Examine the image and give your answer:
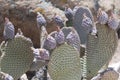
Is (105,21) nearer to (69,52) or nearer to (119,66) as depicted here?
(69,52)

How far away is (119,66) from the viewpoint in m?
4.24

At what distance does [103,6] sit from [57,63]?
3064mm

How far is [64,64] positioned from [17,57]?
→ 37 centimetres

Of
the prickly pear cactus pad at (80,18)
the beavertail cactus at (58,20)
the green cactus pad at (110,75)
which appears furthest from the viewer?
the prickly pear cactus pad at (80,18)

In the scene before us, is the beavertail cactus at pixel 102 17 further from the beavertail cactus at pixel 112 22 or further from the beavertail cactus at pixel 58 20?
the beavertail cactus at pixel 58 20

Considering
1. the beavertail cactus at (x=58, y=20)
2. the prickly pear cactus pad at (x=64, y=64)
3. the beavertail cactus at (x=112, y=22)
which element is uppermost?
the beavertail cactus at (x=112, y=22)

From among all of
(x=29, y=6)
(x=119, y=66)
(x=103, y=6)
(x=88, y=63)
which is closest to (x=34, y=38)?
(x=29, y=6)

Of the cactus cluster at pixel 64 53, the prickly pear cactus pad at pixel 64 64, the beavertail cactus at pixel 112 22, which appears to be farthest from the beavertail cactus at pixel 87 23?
the prickly pear cactus pad at pixel 64 64

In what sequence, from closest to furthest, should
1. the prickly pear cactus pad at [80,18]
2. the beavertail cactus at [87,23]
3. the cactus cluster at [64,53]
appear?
the cactus cluster at [64,53], the beavertail cactus at [87,23], the prickly pear cactus pad at [80,18]

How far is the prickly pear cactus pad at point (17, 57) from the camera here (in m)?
3.11

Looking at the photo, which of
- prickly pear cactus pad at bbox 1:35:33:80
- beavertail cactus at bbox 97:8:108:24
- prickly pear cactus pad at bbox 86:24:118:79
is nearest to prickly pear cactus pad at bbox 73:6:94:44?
prickly pear cactus pad at bbox 86:24:118:79

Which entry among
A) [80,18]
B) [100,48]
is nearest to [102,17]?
[100,48]

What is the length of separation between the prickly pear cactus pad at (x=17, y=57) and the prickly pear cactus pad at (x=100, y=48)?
22.9 inches

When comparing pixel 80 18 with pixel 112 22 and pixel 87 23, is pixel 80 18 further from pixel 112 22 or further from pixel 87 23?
pixel 112 22
